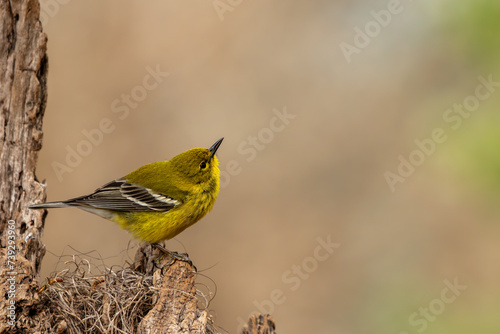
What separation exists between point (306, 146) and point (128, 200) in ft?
15.6

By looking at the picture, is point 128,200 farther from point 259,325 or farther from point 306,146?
point 306,146

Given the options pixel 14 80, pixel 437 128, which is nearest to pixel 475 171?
pixel 437 128

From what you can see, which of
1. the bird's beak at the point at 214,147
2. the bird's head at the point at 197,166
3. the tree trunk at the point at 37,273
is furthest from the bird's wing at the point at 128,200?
the bird's beak at the point at 214,147

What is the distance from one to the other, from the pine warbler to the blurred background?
123 inches

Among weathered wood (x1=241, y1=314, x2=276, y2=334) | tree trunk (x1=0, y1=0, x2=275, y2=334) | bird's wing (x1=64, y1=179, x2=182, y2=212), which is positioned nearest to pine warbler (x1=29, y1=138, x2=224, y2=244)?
bird's wing (x1=64, y1=179, x2=182, y2=212)

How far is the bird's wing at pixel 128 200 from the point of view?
200 inches

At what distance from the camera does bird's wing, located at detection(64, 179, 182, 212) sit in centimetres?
508

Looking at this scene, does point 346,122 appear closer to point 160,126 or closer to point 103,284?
point 160,126

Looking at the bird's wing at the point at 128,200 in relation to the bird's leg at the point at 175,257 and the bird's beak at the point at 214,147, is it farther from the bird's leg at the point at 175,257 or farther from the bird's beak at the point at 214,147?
the bird's beak at the point at 214,147

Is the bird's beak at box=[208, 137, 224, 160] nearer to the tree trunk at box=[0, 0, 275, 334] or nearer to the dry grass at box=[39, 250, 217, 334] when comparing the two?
the tree trunk at box=[0, 0, 275, 334]

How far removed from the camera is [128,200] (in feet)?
16.9

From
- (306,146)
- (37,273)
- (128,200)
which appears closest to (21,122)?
A: (128,200)

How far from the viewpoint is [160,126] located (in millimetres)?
9125

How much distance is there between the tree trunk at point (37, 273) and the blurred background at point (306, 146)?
3611 mm
